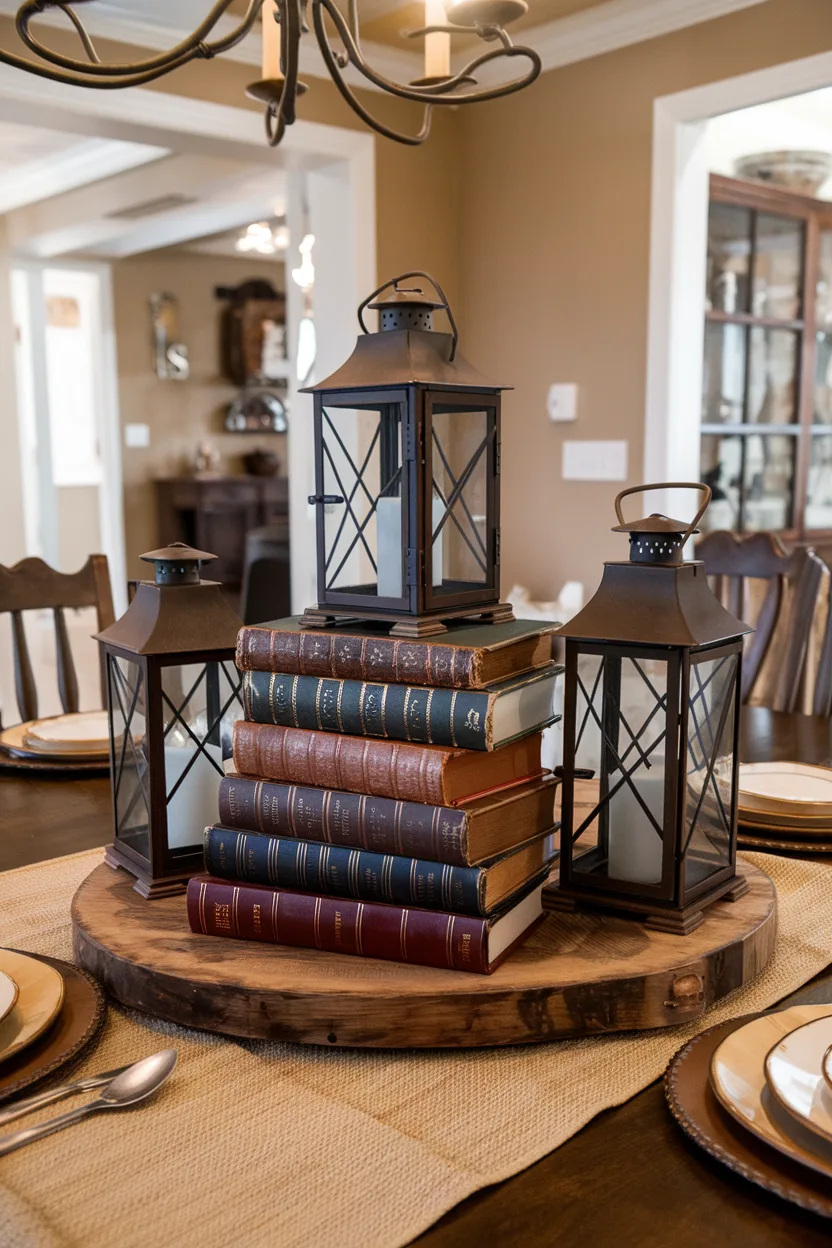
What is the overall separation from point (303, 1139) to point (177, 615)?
446 mm

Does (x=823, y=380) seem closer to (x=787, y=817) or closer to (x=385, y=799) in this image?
(x=787, y=817)

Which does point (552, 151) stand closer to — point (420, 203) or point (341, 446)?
point (420, 203)

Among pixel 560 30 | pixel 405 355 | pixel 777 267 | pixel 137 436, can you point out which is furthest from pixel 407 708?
pixel 137 436

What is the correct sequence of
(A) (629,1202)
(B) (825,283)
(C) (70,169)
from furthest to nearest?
1. (C) (70,169)
2. (B) (825,283)
3. (A) (629,1202)

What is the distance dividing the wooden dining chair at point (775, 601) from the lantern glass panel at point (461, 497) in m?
1.09

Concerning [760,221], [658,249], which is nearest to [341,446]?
[658,249]

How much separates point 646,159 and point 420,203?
0.85m

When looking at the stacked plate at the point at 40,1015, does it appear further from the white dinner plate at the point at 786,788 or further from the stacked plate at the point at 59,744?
the white dinner plate at the point at 786,788

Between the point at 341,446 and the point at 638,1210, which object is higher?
the point at 341,446

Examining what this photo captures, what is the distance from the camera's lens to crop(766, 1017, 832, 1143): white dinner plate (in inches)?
24.2

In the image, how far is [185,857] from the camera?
971 mm

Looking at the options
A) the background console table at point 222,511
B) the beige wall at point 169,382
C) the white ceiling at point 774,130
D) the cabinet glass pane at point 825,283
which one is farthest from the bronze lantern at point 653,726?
the beige wall at point 169,382

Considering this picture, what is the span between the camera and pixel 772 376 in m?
3.97

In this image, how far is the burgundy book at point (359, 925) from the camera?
0.80m
